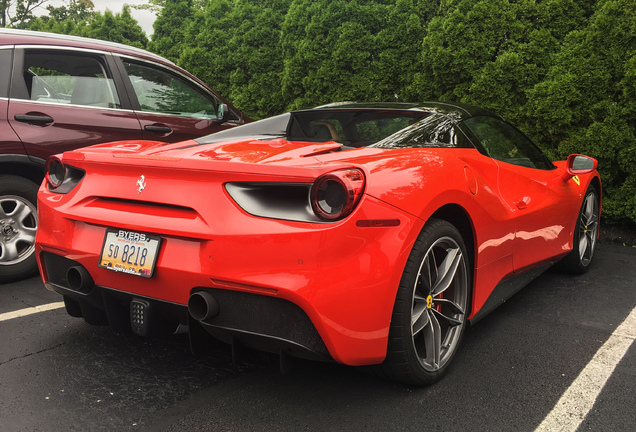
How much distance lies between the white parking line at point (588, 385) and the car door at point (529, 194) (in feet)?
2.07

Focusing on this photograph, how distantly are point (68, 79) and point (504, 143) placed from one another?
3.34m

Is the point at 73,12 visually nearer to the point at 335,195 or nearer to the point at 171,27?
the point at 171,27

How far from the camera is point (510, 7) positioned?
20.6 ft

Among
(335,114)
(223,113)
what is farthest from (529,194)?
(223,113)

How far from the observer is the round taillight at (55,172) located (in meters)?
2.73

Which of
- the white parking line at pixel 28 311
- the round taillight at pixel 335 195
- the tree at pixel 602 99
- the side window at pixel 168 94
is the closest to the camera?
the round taillight at pixel 335 195

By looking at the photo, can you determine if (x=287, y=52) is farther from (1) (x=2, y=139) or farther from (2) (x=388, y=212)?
(2) (x=388, y=212)

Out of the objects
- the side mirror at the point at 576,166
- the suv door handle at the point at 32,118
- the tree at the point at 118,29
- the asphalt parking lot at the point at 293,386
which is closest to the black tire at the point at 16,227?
the suv door handle at the point at 32,118

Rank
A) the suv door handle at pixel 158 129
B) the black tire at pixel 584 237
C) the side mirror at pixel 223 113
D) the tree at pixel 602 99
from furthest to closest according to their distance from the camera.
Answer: the tree at pixel 602 99 → the side mirror at pixel 223 113 → the suv door handle at pixel 158 129 → the black tire at pixel 584 237

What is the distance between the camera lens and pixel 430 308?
2600 mm

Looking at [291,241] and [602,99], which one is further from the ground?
[602,99]

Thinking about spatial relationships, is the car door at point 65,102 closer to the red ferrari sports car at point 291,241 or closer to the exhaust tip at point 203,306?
the red ferrari sports car at point 291,241

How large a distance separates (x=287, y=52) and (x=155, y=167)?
20.2 ft

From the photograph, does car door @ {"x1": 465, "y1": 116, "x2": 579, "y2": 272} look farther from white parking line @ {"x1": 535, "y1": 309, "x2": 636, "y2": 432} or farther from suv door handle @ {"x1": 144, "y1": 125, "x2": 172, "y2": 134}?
suv door handle @ {"x1": 144, "y1": 125, "x2": 172, "y2": 134}
